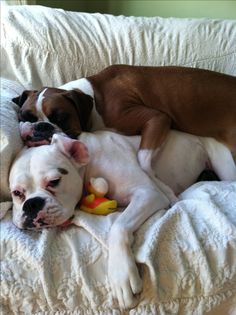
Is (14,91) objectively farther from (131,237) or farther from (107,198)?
(131,237)

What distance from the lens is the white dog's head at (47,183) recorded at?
116cm

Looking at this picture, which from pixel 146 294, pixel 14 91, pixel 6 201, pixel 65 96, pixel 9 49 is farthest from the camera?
pixel 9 49

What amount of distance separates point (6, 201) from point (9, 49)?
2.74 ft

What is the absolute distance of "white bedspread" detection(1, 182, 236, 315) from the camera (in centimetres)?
108

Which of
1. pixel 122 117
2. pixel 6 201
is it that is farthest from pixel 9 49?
pixel 6 201

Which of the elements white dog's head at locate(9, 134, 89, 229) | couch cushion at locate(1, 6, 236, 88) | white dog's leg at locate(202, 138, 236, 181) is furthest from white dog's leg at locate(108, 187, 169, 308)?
couch cushion at locate(1, 6, 236, 88)

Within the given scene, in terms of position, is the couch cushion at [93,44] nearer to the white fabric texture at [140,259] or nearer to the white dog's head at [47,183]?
the white fabric texture at [140,259]

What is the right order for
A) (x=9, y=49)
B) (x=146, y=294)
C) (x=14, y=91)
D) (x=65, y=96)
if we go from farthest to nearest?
(x=9, y=49)
(x=14, y=91)
(x=65, y=96)
(x=146, y=294)

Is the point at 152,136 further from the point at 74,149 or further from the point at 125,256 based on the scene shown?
the point at 125,256

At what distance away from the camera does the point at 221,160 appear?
162 cm

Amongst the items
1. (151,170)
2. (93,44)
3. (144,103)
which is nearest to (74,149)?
(151,170)

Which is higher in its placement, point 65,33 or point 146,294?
point 65,33

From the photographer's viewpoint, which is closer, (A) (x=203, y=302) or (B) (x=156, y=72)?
(A) (x=203, y=302)

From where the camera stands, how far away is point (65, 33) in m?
1.90
